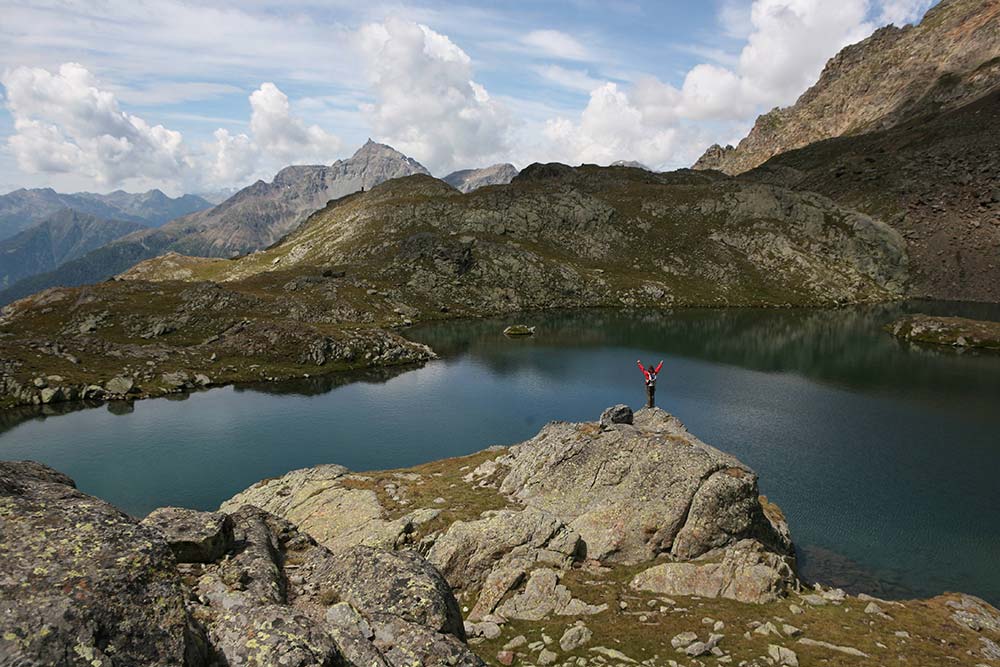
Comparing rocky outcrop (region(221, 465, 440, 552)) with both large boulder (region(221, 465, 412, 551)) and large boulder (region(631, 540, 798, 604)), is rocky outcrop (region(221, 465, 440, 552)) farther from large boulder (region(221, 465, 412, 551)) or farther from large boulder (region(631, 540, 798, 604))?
large boulder (region(631, 540, 798, 604))

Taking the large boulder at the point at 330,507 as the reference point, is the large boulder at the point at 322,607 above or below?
above

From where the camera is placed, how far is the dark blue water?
43438 mm

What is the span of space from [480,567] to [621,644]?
341 inches

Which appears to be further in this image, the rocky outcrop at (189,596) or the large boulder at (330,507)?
the large boulder at (330,507)

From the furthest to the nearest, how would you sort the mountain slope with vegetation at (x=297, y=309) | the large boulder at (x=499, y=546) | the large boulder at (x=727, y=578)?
the mountain slope with vegetation at (x=297, y=309)
the large boulder at (x=499, y=546)
the large boulder at (x=727, y=578)

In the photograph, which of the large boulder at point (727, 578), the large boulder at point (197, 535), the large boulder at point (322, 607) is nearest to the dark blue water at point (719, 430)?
the large boulder at point (727, 578)

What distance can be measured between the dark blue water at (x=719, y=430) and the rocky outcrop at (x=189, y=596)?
3442 cm

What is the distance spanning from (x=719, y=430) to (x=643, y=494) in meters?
43.4

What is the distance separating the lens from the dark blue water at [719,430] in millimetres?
43438

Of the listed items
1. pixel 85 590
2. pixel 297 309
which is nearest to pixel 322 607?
pixel 85 590

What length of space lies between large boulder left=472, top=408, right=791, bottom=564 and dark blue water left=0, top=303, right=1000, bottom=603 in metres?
13.4

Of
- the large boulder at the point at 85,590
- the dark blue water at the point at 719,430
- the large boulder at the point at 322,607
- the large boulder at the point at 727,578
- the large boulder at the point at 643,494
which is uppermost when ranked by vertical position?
the large boulder at the point at 85,590

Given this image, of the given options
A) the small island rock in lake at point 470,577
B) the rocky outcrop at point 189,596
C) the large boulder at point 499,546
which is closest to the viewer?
the rocky outcrop at point 189,596

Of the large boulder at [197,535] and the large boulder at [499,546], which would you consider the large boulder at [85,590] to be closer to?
the large boulder at [197,535]
